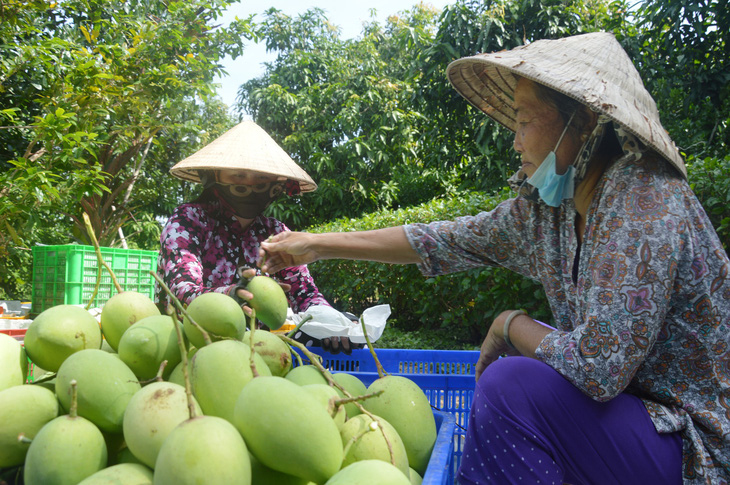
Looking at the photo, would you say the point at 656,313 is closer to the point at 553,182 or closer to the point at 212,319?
the point at 553,182

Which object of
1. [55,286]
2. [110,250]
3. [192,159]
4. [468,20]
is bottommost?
[55,286]

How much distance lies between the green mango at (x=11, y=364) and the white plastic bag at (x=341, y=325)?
999 mm

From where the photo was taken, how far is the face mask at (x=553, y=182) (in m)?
1.53

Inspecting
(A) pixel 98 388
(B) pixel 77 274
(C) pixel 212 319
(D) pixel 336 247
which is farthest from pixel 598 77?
(B) pixel 77 274

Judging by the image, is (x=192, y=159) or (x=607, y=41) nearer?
(x=607, y=41)

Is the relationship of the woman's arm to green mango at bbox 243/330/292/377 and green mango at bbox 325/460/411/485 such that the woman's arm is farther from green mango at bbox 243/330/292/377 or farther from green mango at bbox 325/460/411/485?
green mango at bbox 325/460/411/485

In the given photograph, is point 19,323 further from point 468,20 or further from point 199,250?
point 468,20

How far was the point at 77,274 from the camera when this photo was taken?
15.5 feet

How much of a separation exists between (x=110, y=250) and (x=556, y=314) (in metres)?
4.49

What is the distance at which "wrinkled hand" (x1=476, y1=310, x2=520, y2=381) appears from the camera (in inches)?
63.4

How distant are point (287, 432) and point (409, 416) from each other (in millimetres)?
411

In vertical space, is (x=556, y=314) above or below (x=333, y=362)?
above

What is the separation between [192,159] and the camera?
272 centimetres

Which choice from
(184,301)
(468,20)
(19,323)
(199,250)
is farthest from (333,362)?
(468,20)
